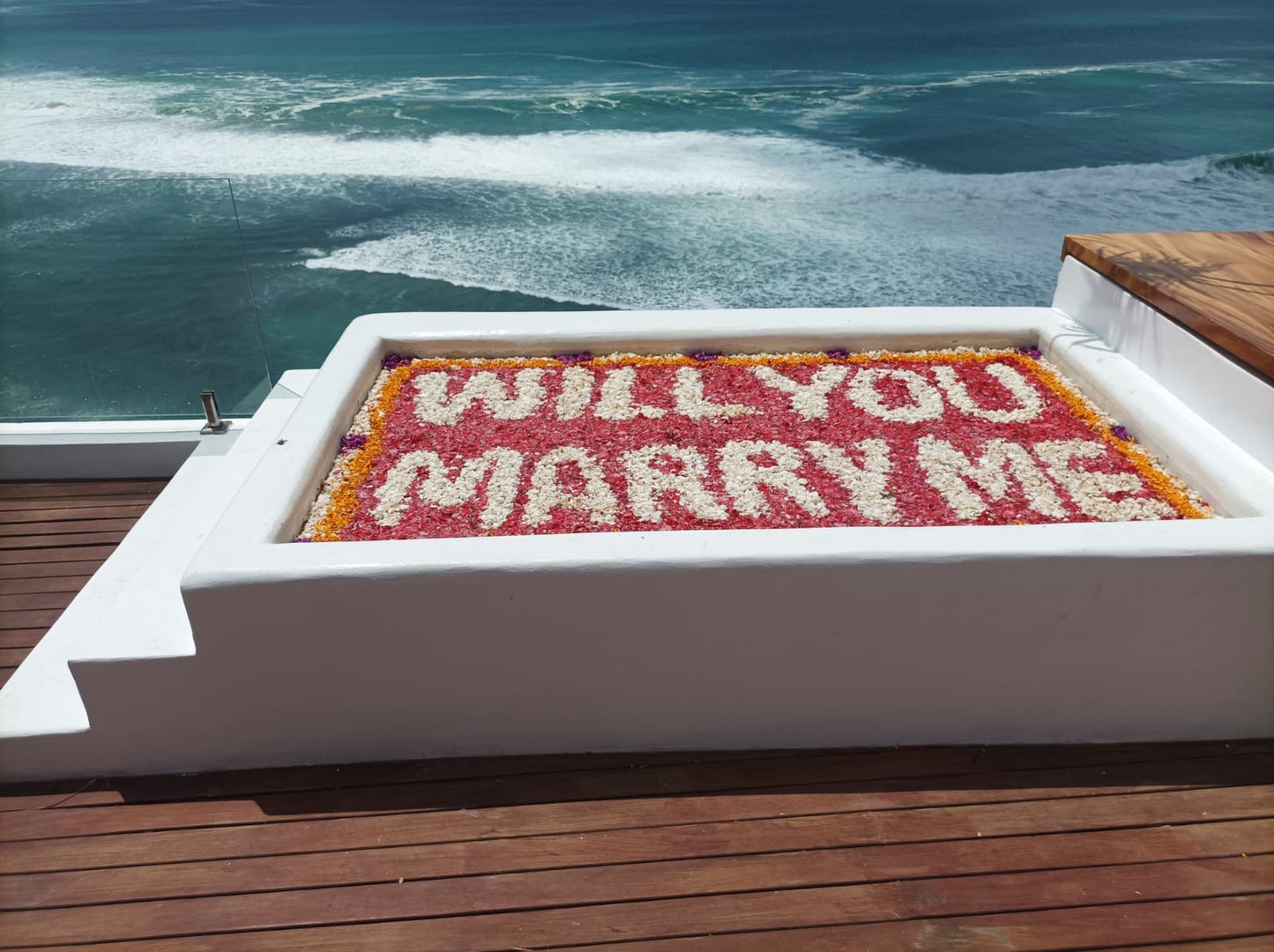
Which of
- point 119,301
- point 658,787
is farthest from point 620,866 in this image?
point 119,301

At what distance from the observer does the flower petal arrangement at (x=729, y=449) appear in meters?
3.04

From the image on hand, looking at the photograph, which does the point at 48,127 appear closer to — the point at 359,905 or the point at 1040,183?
the point at 1040,183

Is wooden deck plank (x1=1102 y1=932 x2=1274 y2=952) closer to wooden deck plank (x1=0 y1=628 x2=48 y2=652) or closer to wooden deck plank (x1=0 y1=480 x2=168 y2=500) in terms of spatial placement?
wooden deck plank (x1=0 y1=628 x2=48 y2=652)

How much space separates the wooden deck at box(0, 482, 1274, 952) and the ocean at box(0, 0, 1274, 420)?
2358 millimetres

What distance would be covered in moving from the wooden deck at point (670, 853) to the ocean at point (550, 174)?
2358mm

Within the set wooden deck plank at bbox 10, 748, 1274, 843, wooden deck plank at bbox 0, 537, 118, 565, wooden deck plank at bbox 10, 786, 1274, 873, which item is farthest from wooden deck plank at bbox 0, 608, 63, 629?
wooden deck plank at bbox 10, 786, 1274, 873

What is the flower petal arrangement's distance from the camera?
9.98 feet

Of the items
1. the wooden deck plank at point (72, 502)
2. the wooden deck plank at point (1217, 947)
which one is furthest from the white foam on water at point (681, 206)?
the wooden deck plank at point (1217, 947)

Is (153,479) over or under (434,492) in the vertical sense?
under

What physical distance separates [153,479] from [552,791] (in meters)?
2.79

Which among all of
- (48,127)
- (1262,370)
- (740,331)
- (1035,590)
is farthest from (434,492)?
(48,127)

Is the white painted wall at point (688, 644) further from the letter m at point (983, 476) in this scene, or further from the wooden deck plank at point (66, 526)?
the wooden deck plank at point (66, 526)

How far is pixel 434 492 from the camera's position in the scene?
3.20 metres

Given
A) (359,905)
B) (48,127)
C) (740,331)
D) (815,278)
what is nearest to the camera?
(359,905)
